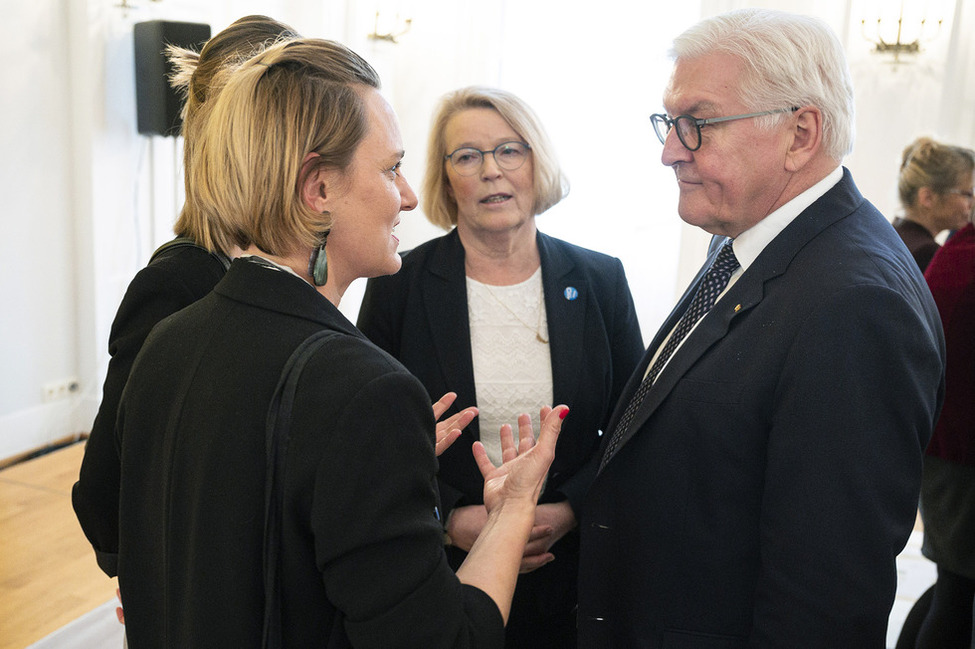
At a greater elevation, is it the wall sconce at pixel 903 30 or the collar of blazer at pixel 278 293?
the wall sconce at pixel 903 30

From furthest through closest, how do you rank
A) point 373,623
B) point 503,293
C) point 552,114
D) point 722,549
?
point 552,114 < point 503,293 < point 722,549 < point 373,623

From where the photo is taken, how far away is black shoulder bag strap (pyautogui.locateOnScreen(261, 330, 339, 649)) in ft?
3.07

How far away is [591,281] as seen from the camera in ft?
7.23

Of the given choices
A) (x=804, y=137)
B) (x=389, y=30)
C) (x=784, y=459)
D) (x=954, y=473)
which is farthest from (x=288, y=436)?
(x=389, y=30)

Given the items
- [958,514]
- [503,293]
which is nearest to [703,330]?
[503,293]

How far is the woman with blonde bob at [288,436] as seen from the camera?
918 millimetres

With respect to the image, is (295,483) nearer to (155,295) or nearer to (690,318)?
(155,295)

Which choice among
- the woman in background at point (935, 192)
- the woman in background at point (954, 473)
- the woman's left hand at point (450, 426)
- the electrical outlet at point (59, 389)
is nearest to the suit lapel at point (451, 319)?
the woman's left hand at point (450, 426)

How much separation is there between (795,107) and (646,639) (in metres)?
1.00

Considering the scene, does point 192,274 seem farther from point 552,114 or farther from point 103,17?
point 552,114

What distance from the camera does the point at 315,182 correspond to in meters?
1.09

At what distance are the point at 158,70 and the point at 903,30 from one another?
4.06 metres

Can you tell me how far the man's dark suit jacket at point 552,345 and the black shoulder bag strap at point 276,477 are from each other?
3.25ft

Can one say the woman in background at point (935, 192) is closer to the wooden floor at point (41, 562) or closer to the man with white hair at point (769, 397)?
the man with white hair at point (769, 397)
